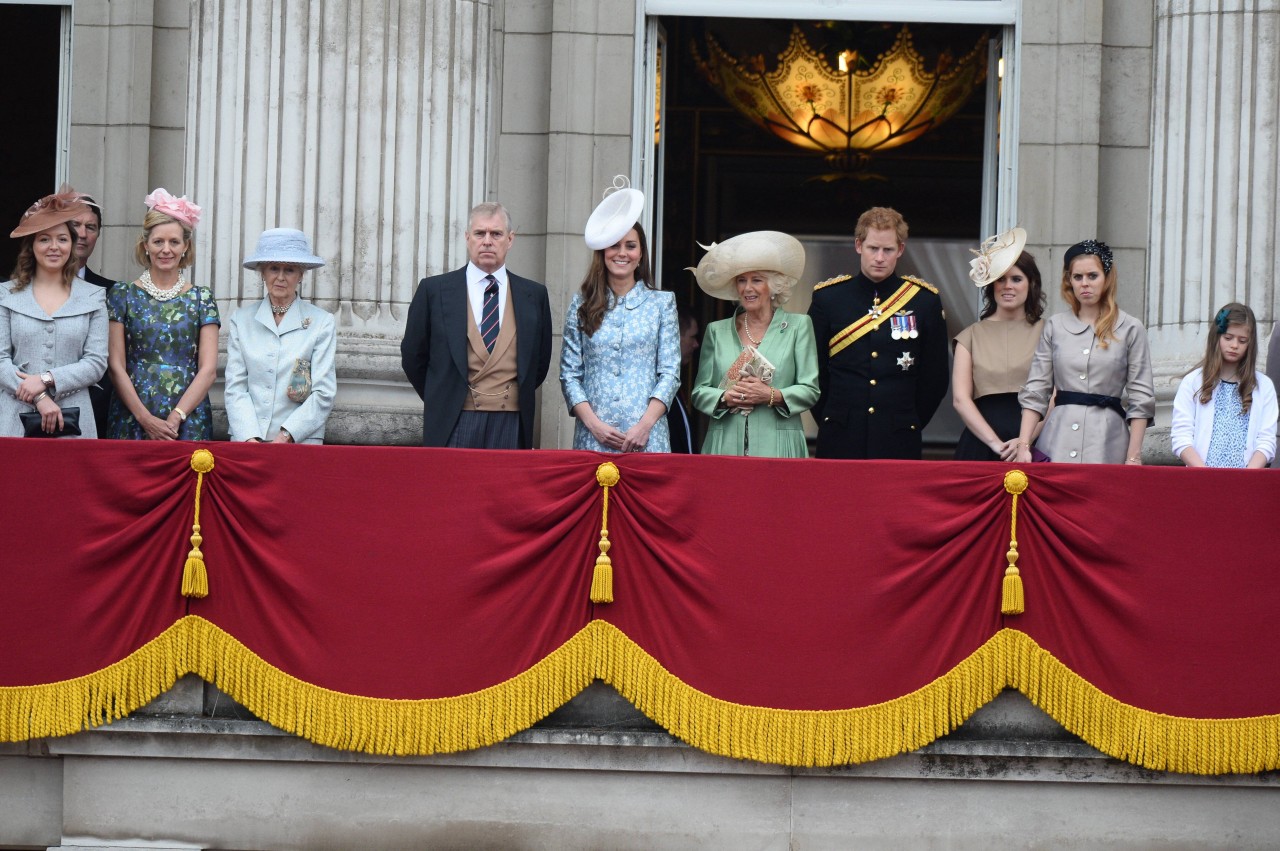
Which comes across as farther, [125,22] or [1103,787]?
[125,22]

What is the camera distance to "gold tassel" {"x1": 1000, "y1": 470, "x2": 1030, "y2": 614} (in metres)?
7.37

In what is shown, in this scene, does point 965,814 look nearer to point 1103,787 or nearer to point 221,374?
point 1103,787

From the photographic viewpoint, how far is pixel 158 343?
8.54 m

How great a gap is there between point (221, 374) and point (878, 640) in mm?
4402

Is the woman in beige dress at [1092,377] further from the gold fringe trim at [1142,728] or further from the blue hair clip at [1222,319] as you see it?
the gold fringe trim at [1142,728]

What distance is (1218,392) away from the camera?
8398mm

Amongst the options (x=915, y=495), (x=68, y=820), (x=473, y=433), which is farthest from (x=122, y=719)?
(x=915, y=495)

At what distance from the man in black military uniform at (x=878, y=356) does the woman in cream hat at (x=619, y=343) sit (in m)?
0.90

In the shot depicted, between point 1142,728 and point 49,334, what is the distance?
5.22 meters

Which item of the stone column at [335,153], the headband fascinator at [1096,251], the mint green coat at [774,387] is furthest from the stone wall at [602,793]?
the stone column at [335,153]

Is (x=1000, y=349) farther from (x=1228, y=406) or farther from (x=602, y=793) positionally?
(x=602, y=793)

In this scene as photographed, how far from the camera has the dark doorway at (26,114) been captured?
51.4ft

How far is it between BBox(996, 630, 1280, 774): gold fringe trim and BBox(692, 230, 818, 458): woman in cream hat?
1633mm

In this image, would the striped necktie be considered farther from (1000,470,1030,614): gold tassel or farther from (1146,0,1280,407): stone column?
(1146,0,1280,407): stone column
